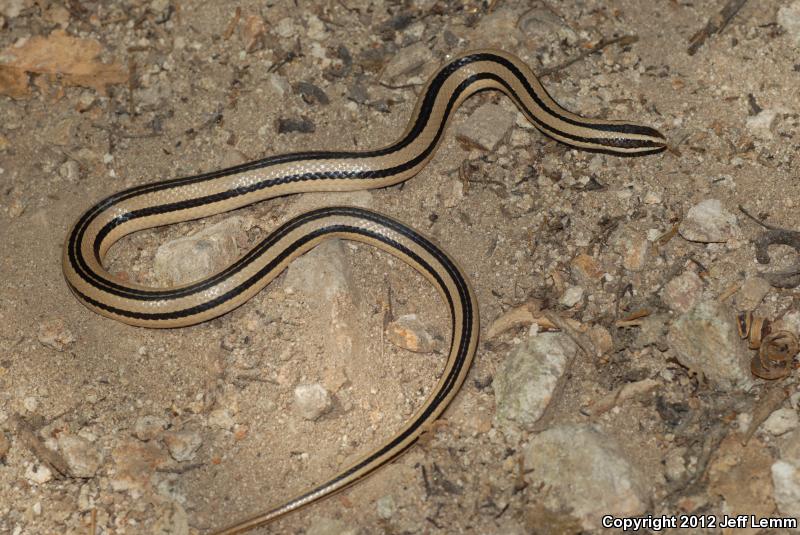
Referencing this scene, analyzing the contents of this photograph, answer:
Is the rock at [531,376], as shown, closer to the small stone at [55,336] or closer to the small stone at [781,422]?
the small stone at [781,422]

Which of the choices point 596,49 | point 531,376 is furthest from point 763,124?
point 531,376

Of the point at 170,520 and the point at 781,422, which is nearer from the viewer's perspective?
the point at 781,422

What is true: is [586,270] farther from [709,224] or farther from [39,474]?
[39,474]

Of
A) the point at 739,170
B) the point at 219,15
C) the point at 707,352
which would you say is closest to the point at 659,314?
the point at 707,352

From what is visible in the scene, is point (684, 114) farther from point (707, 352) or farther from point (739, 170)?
point (707, 352)

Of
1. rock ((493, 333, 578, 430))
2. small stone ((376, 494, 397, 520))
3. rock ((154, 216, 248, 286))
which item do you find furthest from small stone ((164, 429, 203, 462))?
rock ((493, 333, 578, 430))

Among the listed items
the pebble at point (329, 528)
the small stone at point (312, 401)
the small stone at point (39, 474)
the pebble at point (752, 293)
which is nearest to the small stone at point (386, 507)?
the pebble at point (329, 528)

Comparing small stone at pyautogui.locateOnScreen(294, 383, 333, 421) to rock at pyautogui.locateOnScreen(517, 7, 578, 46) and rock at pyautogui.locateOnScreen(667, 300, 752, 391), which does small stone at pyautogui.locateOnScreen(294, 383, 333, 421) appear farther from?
rock at pyautogui.locateOnScreen(517, 7, 578, 46)
